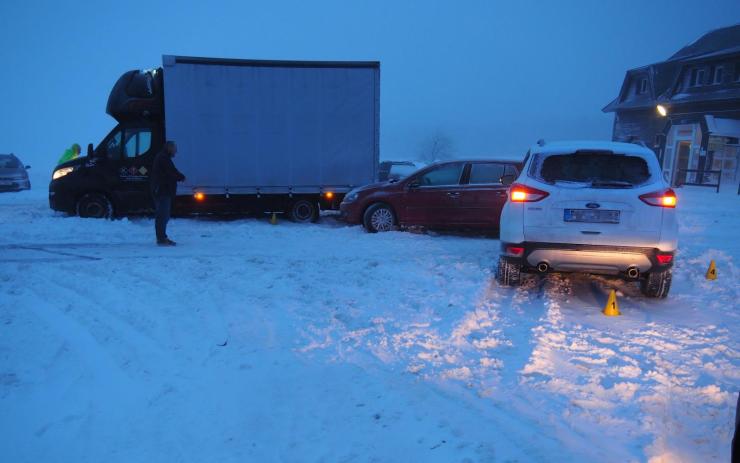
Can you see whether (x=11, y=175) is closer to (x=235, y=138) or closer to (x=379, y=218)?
(x=235, y=138)

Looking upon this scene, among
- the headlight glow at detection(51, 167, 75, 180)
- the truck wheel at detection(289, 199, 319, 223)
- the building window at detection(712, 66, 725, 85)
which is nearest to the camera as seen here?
the headlight glow at detection(51, 167, 75, 180)

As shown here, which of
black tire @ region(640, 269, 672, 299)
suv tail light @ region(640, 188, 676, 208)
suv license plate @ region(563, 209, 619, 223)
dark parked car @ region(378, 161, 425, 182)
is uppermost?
dark parked car @ region(378, 161, 425, 182)

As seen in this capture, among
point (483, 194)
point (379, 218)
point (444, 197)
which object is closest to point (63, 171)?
point (379, 218)

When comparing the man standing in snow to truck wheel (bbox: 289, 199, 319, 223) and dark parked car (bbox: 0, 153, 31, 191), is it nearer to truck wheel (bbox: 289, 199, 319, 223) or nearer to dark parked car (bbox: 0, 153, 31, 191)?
truck wheel (bbox: 289, 199, 319, 223)

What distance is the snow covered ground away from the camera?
10.6 feet

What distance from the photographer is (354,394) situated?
12.3 feet

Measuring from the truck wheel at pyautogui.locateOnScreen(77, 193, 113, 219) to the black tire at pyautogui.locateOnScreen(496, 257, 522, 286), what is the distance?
8914 millimetres

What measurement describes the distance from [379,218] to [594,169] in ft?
17.9

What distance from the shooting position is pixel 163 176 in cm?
863

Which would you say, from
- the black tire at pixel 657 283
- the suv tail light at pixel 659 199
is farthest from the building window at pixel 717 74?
the suv tail light at pixel 659 199

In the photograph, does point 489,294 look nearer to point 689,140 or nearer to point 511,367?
point 511,367

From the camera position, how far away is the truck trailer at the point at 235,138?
11.6 metres

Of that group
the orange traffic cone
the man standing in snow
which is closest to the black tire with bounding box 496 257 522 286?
the orange traffic cone

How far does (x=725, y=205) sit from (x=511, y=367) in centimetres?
1620
